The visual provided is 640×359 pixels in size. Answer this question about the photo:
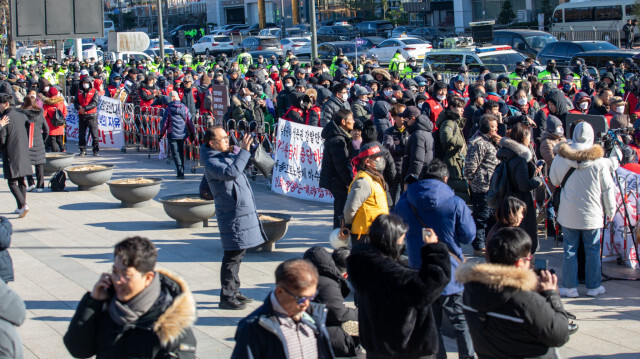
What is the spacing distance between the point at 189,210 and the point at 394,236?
656cm

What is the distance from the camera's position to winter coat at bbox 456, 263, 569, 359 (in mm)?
4211

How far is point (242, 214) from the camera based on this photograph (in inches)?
285

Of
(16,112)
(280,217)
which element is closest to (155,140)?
(16,112)

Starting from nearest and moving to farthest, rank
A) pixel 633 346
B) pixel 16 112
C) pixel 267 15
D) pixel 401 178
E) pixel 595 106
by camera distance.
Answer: pixel 633 346 → pixel 401 178 → pixel 16 112 → pixel 595 106 → pixel 267 15

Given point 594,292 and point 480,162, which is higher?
point 480,162

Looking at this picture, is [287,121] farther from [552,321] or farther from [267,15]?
[267,15]

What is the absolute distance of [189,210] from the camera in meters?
10.7

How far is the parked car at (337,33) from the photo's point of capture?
5028 cm

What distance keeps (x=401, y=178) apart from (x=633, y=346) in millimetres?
3851

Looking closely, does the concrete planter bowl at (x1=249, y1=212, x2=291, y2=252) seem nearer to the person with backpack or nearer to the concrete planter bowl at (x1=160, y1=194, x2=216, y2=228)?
the concrete planter bowl at (x1=160, y1=194, x2=216, y2=228)

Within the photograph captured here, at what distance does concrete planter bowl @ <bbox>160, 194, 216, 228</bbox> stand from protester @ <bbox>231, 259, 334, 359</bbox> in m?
6.85

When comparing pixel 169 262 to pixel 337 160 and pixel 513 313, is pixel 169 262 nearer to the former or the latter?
pixel 337 160

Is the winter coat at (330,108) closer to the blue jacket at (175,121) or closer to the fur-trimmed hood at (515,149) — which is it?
the blue jacket at (175,121)

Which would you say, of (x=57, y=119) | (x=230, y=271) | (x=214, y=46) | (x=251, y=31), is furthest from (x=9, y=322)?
(x=251, y=31)
